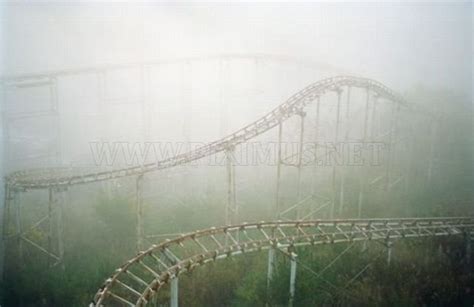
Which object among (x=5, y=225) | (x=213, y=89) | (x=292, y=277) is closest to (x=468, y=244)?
(x=292, y=277)

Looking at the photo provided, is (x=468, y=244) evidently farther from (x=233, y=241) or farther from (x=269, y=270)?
(x=233, y=241)

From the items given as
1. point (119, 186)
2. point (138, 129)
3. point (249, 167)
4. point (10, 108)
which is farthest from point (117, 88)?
point (119, 186)

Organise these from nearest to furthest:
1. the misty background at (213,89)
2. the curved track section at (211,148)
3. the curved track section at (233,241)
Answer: the curved track section at (233,241) → the curved track section at (211,148) → the misty background at (213,89)

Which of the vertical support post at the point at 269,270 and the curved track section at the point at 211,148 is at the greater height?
the curved track section at the point at 211,148

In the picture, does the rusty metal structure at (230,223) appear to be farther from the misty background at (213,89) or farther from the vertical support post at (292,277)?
the misty background at (213,89)

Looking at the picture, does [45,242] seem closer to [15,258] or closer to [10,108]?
[15,258]

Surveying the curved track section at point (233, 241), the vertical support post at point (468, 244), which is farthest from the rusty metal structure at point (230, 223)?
the vertical support post at point (468, 244)

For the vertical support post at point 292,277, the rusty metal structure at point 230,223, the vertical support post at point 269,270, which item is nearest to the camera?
the rusty metal structure at point 230,223

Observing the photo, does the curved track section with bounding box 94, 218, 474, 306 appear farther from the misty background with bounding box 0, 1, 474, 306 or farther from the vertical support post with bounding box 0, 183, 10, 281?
the misty background with bounding box 0, 1, 474, 306
